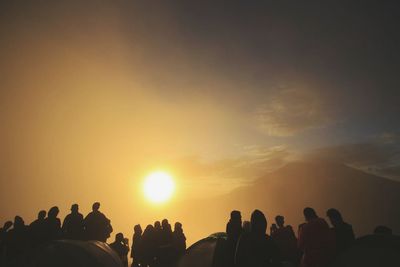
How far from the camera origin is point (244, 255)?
22.0ft

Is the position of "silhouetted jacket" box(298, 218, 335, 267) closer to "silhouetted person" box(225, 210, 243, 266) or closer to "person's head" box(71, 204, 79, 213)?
"silhouetted person" box(225, 210, 243, 266)

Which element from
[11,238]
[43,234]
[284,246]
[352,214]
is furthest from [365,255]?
[352,214]

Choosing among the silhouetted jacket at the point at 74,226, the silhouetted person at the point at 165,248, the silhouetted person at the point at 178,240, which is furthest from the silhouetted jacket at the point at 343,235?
the silhouetted jacket at the point at 74,226

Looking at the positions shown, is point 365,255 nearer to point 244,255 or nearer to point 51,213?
point 244,255

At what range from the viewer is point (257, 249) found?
6648 mm

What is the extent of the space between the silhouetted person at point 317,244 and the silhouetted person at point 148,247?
27.0 ft

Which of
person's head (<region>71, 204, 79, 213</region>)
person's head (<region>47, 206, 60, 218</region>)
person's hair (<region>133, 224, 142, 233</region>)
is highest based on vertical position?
person's head (<region>71, 204, 79, 213</region>)

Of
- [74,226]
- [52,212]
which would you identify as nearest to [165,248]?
[74,226]

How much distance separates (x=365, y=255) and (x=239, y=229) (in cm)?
303

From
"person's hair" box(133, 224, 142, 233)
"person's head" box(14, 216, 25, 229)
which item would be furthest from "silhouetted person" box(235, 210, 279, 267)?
"person's hair" box(133, 224, 142, 233)

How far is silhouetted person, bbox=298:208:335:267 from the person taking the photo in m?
7.48

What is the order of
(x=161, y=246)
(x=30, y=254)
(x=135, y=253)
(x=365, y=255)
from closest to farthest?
1. (x=365, y=255)
2. (x=30, y=254)
3. (x=161, y=246)
4. (x=135, y=253)

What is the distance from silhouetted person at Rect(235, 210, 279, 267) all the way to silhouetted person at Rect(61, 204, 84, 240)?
27.7 ft

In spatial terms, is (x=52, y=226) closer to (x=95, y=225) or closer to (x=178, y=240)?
(x=95, y=225)
